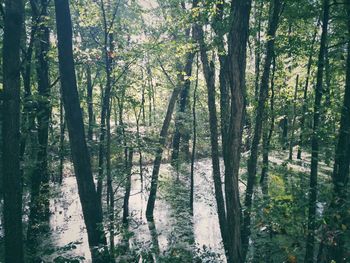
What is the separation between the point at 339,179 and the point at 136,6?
9.41 meters

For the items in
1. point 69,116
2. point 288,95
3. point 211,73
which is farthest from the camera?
point 288,95

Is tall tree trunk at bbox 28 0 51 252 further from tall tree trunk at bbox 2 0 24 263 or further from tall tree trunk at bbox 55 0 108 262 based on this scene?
tall tree trunk at bbox 2 0 24 263

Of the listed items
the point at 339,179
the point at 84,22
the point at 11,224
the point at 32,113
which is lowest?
the point at 11,224

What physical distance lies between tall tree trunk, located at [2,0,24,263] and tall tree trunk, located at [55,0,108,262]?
3.50ft

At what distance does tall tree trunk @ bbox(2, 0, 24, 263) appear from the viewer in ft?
18.5

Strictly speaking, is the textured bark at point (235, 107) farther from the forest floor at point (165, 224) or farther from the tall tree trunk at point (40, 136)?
the tall tree trunk at point (40, 136)

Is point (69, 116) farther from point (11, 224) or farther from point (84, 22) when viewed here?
point (84, 22)

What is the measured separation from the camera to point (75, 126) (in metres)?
6.95

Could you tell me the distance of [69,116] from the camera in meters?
6.93

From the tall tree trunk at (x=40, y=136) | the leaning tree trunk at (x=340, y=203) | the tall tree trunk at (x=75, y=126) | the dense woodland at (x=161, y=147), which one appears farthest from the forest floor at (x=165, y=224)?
the tall tree trunk at (x=40, y=136)

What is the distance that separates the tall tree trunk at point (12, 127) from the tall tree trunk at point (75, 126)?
107 cm

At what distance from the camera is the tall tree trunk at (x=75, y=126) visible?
22.1ft

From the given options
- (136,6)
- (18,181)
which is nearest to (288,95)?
(136,6)

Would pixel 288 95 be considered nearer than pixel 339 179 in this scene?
No
